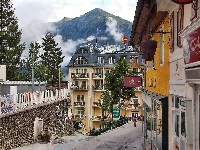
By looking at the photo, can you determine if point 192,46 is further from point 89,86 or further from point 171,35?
point 89,86

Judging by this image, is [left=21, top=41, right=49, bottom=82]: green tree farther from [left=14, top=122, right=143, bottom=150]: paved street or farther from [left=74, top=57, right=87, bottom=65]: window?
[left=14, top=122, right=143, bottom=150]: paved street

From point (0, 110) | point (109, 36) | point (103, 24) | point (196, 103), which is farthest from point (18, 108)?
point (103, 24)

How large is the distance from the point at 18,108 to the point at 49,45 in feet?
156

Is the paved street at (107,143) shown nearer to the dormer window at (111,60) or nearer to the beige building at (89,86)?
the beige building at (89,86)

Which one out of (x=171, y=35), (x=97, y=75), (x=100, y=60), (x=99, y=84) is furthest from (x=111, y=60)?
(x=171, y=35)

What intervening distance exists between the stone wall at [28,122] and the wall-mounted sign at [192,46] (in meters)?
16.5

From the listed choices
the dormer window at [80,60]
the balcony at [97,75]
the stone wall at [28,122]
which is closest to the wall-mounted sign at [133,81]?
the stone wall at [28,122]

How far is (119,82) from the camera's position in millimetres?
42000

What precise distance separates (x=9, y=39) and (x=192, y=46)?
48392 millimetres

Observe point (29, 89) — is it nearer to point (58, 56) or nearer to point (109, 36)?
point (58, 56)

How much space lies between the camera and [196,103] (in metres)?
7.10

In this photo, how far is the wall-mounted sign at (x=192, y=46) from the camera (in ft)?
17.9

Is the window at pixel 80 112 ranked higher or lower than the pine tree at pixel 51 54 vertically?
lower

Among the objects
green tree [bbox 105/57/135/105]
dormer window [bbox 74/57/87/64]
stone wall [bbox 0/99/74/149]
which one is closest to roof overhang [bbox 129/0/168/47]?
stone wall [bbox 0/99/74/149]
